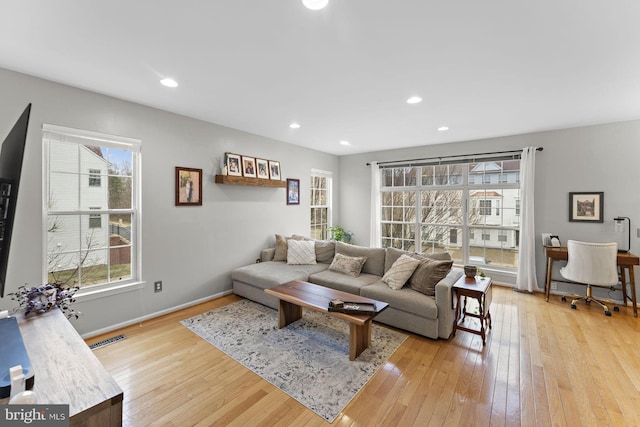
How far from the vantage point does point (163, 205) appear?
3.32 metres

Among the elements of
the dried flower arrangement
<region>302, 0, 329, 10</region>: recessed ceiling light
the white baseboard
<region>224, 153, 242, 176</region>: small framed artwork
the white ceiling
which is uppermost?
the white ceiling

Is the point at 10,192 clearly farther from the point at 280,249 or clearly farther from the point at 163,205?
the point at 280,249

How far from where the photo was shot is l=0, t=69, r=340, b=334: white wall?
243 cm

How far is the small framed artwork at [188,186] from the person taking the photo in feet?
11.3

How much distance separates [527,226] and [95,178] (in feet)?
19.0

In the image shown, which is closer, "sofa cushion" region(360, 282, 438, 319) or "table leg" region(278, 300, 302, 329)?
"sofa cushion" region(360, 282, 438, 319)

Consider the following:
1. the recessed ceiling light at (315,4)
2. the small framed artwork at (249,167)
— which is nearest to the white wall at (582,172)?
the small framed artwork at (249,167)

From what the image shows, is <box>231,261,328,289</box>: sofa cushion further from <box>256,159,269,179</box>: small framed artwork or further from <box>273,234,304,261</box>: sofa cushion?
<box>256,159,269,179</box>: small framed artwork

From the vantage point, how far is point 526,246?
4.26 metres

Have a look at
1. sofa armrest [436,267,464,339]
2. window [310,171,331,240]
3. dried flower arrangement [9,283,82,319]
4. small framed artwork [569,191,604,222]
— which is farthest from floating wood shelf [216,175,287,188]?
small framed artwork [569,191,604,222]

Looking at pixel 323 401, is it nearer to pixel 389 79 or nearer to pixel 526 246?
pixel 389 79

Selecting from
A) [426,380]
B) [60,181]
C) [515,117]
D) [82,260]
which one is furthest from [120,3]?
[515,117]

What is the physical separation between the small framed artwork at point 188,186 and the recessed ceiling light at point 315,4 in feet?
8.63

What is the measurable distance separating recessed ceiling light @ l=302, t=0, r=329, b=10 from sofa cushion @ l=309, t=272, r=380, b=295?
2720 mm
